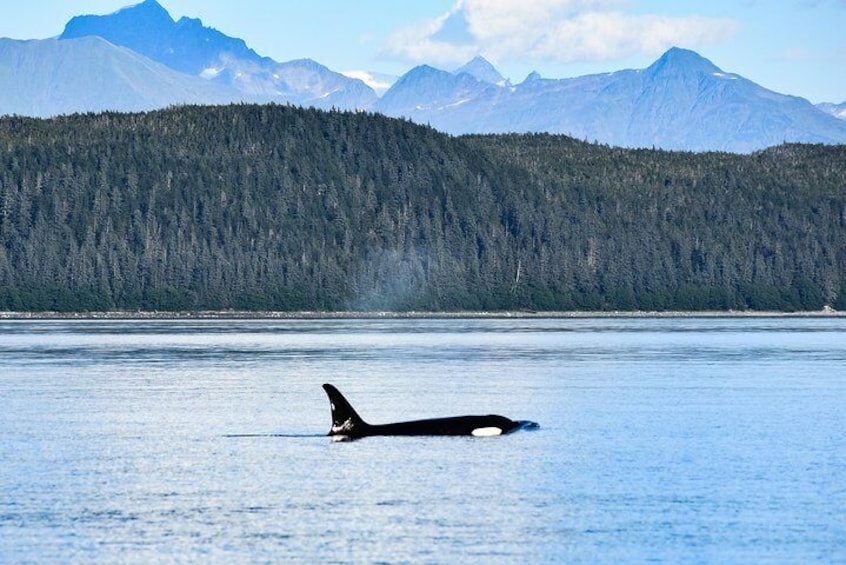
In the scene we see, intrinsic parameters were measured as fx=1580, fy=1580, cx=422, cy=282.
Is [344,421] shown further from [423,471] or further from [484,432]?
[423,471]

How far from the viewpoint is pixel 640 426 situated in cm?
6550

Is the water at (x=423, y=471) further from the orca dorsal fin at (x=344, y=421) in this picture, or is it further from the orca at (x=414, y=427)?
the orca dorsal fin at (x=344, y=421)

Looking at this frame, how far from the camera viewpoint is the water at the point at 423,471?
38.9m

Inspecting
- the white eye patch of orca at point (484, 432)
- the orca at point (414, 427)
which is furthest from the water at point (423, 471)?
the orca at point (414, 427)

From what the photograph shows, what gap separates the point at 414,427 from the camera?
6181 cm

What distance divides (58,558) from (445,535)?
953cm

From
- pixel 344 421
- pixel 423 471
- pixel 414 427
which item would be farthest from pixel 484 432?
pixel 423 471

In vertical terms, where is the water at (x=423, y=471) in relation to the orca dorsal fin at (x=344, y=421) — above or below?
below

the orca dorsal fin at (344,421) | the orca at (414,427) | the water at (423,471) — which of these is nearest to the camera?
the water at (423,471)

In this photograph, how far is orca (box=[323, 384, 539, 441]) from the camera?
60.8 m

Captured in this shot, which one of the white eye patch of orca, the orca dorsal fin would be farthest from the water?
the orca dorsal fin

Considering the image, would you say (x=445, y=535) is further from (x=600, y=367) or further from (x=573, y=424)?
(x=600, y=367)

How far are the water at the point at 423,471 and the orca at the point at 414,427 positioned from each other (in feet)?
3.22

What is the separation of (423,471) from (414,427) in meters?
11.0
